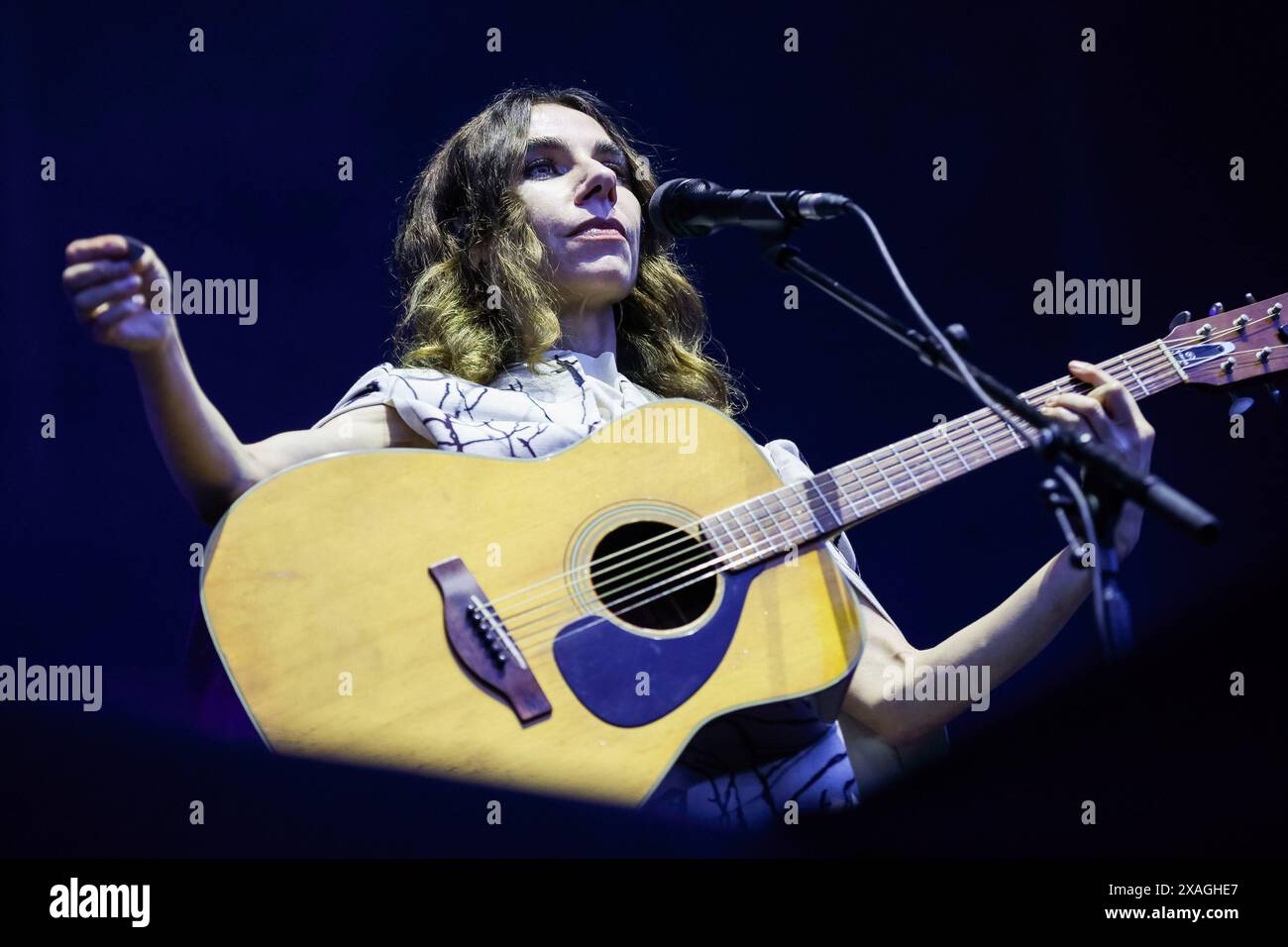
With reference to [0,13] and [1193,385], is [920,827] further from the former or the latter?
[0,13]

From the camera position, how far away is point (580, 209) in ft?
9.08

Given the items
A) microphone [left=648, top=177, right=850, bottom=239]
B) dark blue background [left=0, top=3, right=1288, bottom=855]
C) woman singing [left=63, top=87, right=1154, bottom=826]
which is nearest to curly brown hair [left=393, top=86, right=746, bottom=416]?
woman singing [left=63, top=87, right=1154, bottom=826]

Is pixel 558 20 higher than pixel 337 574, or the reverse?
pixel 558 20

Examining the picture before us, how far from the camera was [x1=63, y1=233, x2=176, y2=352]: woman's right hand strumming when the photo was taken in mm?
1897

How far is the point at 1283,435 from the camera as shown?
10.7 feet

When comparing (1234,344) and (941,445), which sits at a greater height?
(1234,344)

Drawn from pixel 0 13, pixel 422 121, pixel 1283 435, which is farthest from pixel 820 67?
pixel 0 13

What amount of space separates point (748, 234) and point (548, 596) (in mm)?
1668

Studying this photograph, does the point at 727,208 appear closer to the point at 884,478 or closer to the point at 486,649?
the point at 884,478

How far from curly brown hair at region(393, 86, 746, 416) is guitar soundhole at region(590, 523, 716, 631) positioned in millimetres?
560

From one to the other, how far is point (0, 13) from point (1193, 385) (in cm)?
239

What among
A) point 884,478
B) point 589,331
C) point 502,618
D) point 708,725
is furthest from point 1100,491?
point 589,331

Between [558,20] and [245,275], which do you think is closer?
[245,275]
